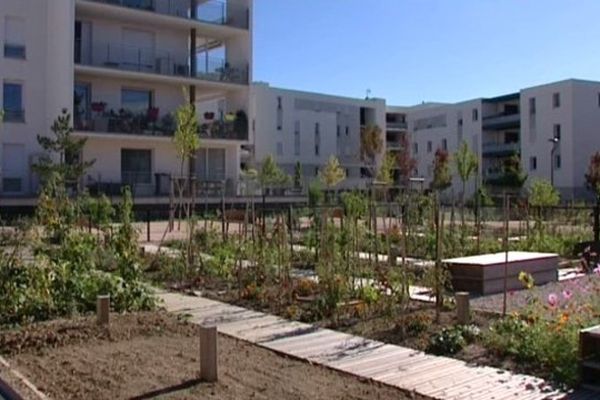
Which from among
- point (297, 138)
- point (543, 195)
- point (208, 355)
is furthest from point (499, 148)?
point (208, 355)

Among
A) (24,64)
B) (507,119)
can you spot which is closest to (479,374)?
(24,64)

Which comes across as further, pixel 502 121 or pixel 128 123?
pixel 502 121

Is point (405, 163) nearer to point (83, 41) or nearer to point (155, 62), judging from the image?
point (155, 62)

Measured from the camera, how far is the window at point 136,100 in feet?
127

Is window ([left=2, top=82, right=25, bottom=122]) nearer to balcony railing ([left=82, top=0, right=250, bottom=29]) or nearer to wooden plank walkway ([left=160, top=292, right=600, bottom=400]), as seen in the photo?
balcony railing ([left=82, top=0, right=250, bottom=29])

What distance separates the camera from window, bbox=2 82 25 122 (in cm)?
3491

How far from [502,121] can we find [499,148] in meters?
2.81

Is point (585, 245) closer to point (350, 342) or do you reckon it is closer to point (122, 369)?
point (350, 342)

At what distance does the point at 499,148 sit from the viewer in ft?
244

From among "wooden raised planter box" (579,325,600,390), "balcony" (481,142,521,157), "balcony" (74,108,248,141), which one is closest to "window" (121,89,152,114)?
"balcony" (74,108,248,141)

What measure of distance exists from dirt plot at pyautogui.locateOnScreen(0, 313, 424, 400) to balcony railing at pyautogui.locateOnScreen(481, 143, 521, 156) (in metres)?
67.2

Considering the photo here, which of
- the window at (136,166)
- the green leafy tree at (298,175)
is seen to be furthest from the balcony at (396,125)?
the window at (136,166)

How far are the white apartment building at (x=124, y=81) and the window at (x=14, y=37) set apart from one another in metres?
0.05

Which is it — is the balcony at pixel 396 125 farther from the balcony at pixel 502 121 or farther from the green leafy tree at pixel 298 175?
the green leafy tree at pixel 298 175
